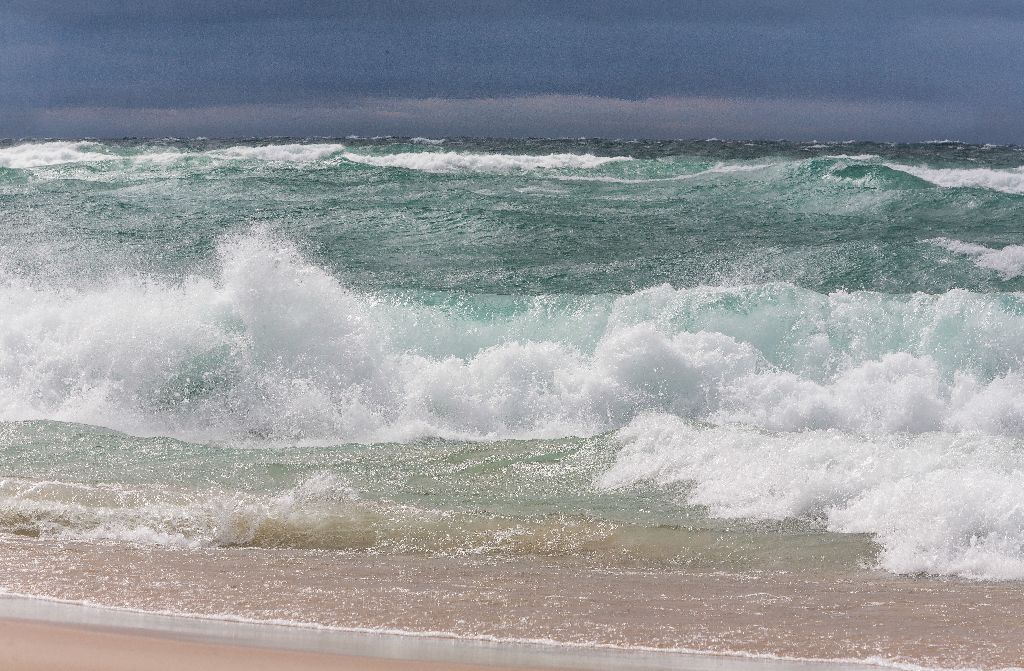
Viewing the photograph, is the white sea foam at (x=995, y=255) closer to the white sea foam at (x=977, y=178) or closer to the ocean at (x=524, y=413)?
the ocean at (x=524, y=413)

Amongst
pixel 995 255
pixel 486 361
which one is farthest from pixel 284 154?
pixel 486 361

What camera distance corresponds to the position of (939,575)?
5582 millimetres

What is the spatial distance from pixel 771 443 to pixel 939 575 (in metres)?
1.88

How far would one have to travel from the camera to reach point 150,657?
4043mm

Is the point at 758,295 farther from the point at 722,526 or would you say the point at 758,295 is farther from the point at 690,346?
the point at 722,526

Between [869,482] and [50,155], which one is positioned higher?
[50,155]

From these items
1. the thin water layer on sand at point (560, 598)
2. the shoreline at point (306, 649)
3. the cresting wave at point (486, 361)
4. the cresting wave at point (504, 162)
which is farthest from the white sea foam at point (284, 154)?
the shoreline at point (306, 649)

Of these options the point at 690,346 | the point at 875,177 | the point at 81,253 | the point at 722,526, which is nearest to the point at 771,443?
the point at 722,526

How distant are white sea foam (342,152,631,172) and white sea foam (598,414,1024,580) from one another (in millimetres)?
18513

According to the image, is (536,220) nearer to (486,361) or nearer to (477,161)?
(486,361)

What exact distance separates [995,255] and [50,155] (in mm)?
25867

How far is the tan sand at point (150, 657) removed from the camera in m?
3.94

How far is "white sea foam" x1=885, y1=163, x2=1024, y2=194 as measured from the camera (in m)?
22.3

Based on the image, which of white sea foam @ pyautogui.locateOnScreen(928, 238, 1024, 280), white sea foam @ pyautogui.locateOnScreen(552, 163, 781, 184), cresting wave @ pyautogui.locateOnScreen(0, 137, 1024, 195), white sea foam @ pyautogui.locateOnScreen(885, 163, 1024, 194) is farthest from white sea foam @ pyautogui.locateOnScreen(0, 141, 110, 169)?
white sea foam @ pyautogui.locateOnScreen(928, 238, 1024, 280)
